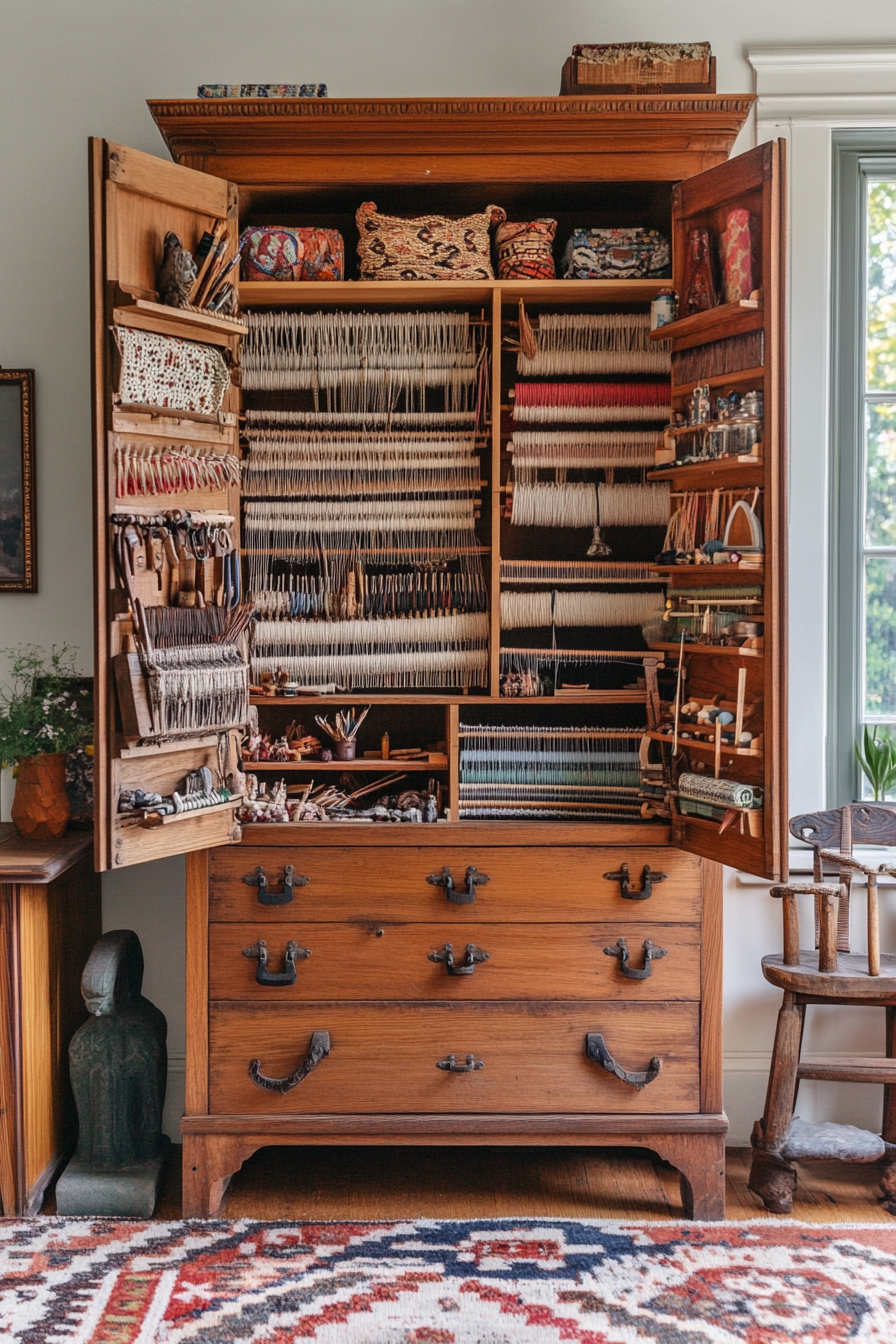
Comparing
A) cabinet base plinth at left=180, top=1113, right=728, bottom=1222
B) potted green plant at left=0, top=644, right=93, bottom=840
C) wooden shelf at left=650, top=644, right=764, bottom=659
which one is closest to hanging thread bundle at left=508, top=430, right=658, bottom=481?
wooden shelf at left=650, top=644, right=764, bottom=659

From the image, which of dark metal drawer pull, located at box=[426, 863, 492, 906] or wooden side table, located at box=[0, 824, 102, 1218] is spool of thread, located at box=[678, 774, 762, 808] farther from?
wooden side table, located at box=[0, 824, 102, 1218]

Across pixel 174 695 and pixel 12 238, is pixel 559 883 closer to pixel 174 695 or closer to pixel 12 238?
pixel 174 695

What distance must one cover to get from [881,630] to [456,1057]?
184 cm

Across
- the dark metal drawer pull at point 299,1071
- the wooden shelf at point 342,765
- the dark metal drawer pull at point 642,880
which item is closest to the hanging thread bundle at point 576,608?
the wooden shelf at point 342,765

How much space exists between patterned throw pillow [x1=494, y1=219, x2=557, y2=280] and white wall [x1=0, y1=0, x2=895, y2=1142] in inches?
23.0

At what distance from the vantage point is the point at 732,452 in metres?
2.55

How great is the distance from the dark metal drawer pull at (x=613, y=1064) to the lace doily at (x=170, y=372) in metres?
1.88

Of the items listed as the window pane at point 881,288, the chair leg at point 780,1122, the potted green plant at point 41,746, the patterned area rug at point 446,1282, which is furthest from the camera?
the window pane at point 881,288

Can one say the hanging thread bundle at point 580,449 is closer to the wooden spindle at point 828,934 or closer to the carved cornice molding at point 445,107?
the carved cornice molding at point 445,107

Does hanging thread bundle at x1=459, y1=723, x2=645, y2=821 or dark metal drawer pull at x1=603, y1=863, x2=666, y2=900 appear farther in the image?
hanging thread bundle at x1=459, y1=723, x2=645, y2=821

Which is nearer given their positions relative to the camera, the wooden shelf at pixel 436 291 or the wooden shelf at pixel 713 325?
the wooden shelf at pixel 713 325

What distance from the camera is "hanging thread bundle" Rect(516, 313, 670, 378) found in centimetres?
294

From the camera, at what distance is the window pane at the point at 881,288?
323 cm

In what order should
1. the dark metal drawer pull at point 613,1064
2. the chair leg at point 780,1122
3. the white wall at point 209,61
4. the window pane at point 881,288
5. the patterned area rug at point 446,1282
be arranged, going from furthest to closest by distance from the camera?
the window pane at point 881,288, the white wall at point 209,61, the chair leg at point 780,1122, the dark metal drawer pull at point 613,1064, the patterned area rug at point 446,1282
